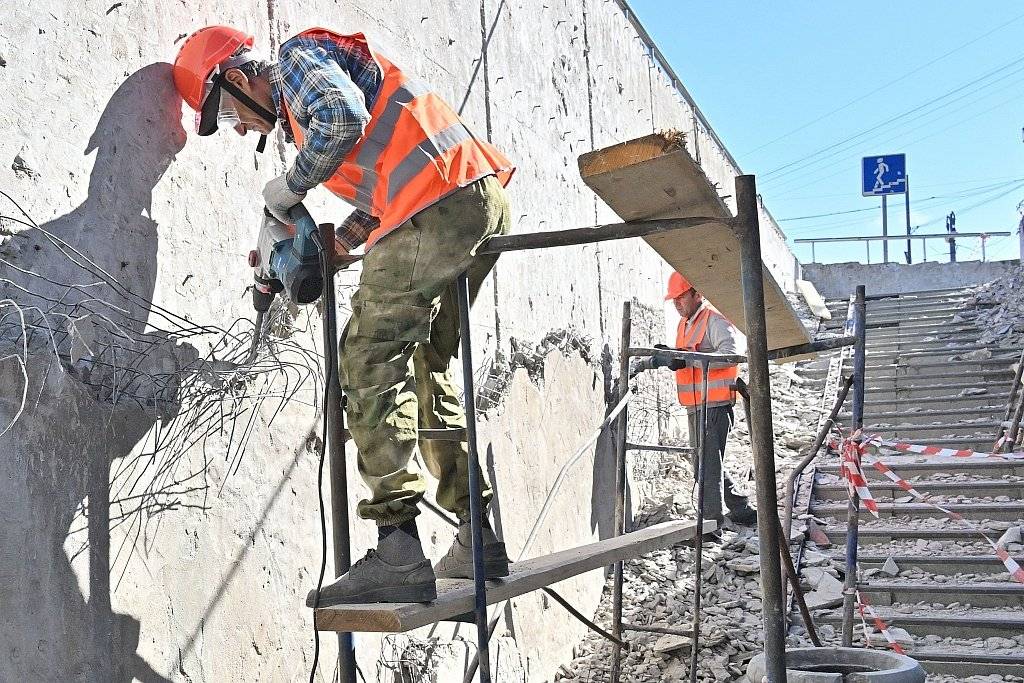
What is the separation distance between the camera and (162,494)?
274 cm

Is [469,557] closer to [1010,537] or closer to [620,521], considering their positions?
[620,521]

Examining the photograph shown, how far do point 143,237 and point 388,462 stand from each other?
97 cm

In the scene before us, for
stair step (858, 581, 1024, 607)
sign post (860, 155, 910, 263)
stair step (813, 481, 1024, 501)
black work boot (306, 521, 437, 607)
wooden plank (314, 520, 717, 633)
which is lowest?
stair step (858, 581, 1024, 607)

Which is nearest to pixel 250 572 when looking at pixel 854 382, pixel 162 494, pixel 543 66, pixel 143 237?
pixel 162 494

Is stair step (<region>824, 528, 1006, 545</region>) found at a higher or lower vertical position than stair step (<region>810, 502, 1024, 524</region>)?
lower

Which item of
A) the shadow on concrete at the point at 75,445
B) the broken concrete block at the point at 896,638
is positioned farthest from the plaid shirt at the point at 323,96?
the broken concrete block at the point at 896,638

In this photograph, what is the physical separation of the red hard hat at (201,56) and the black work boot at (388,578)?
1411 mm

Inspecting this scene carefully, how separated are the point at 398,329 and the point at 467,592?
2.35 ft

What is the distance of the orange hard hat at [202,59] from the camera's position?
288 centimetres

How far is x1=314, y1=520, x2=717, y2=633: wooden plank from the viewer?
2.33 m

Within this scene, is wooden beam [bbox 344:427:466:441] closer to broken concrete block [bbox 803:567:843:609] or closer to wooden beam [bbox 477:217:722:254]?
wooden beam [bbox 477:217:722:254]

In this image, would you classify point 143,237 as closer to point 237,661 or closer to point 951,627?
point 237,661

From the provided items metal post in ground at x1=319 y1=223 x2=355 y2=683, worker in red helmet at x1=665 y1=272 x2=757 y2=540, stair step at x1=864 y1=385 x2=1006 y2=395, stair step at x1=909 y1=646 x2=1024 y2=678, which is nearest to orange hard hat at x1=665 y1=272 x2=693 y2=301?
worker in red helmet at x1=665 y1=272 x2=757 y2=540

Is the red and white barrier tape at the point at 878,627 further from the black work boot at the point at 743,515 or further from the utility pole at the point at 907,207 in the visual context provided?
the utility pole at the point at 907,207
